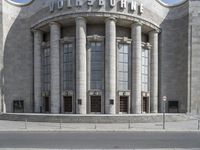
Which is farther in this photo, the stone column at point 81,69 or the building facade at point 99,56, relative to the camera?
the building facade at point 99,56

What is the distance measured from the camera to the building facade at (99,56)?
1200 inches

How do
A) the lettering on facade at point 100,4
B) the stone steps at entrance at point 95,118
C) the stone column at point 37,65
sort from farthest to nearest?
1. the stone column at point 37,65
2. the lettering on facade at point 100,4
3. the stone steps at entrance at point 95,118

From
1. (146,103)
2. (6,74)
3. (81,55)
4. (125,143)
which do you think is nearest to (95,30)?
(81,55)

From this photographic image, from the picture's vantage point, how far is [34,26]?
3544 centimetres

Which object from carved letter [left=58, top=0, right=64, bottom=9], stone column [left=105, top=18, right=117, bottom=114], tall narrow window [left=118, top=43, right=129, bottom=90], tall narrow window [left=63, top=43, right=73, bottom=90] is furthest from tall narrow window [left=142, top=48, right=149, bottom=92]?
carved letter [left=58, top=0, right=64, bottom=9]

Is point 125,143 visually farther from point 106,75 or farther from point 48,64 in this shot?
point 48,64

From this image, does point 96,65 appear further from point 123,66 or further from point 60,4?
point 60,4

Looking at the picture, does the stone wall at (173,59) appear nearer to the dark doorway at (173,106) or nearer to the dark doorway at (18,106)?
the dark doorway at (173,106)

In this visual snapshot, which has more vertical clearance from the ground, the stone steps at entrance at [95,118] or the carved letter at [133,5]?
the carved letter at [133,5]

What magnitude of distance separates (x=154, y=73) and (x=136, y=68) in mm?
5133

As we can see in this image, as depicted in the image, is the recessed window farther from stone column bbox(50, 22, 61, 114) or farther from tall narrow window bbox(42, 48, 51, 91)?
tall narrow window bbox(42, 48, 51, 91)

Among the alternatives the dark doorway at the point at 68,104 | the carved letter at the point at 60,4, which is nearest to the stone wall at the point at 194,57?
the dark doorway at the point at 68,104

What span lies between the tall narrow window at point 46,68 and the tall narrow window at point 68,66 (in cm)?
407

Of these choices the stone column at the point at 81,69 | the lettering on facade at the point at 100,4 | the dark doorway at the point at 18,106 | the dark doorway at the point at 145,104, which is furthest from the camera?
the dark doorway at the point at 18,106
